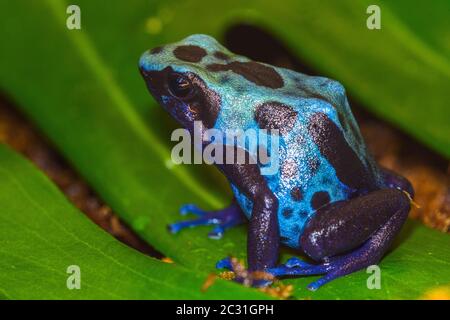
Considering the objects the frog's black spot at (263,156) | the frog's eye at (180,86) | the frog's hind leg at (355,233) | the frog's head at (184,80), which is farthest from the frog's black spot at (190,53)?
the frog's hind leg at (355,233)

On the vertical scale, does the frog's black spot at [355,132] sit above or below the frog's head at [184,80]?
below

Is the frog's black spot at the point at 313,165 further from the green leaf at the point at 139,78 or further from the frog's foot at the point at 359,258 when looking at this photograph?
the green leaf at the point at 139,78

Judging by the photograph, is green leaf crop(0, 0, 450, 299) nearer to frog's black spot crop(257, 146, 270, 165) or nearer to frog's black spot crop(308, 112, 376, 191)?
frog's black spot crop(257, 146, 270, 165)

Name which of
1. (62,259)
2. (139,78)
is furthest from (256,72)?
(62,259)

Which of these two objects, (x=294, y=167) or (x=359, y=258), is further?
(x=294, y=167)

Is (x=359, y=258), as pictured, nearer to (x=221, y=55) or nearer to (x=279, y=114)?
(x=279, y=114)
